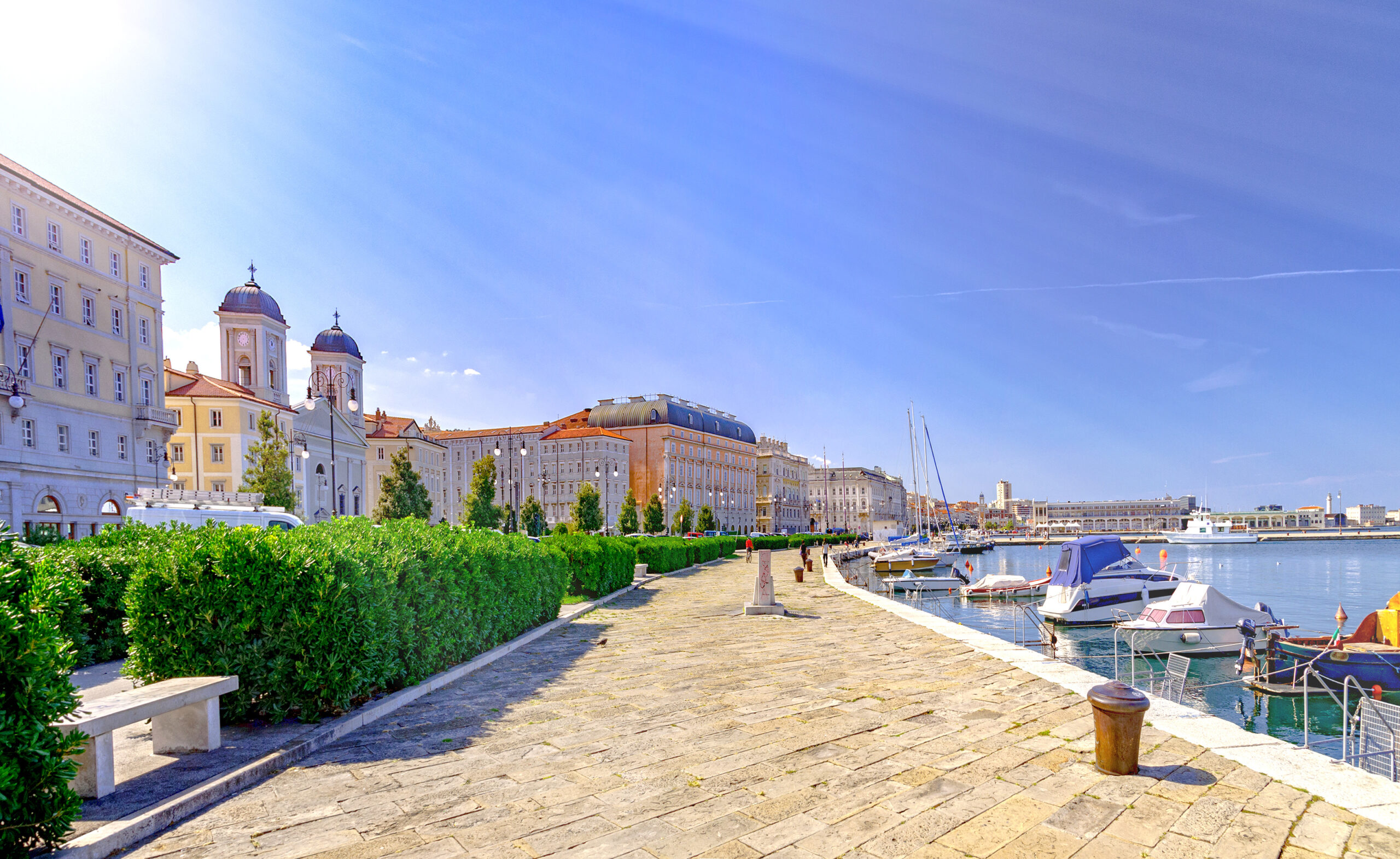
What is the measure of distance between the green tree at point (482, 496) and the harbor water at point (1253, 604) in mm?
27150

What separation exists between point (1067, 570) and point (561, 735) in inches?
1131

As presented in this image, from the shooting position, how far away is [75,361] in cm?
3856

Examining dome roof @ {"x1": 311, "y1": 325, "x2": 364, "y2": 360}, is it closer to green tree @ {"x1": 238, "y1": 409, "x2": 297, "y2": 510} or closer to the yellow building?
the yellow building

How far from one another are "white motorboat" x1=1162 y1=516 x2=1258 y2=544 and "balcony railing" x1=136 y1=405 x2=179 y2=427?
454 feet

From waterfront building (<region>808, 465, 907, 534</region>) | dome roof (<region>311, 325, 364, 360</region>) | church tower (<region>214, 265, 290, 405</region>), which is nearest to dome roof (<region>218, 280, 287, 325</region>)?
church tower (<region>214, 265, 290, 405</region>)

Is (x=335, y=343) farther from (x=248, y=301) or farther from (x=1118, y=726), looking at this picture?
(x=1118, y=726)

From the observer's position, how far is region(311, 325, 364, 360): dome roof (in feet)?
288

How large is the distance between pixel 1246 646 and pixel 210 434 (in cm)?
6475

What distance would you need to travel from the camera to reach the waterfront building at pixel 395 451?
88.4 meters

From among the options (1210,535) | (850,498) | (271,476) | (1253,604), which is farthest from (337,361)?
(1210,535)

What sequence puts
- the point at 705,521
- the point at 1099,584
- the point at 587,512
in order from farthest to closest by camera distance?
the point at 705,521 → the point at 587,512 → the point at 1099,584

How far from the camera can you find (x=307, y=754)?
647cm

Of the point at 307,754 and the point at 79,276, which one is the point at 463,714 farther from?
the point at 79,276

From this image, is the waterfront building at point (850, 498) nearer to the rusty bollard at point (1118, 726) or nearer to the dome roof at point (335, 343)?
the dome roof at point (335, 343)
